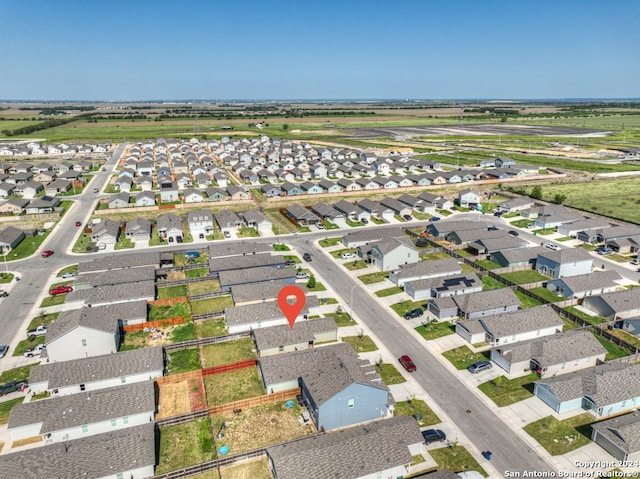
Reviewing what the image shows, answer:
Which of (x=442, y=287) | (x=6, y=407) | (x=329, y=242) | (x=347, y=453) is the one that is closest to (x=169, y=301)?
(x=6, y=407)

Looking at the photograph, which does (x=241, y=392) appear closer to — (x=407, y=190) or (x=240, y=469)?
(x=240, y=469)

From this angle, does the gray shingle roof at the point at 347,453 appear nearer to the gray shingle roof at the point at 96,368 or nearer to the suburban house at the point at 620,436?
the suburban house at the point at 620,436

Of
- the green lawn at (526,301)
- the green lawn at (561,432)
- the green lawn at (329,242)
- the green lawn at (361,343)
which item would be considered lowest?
the green lawn at (561,432)

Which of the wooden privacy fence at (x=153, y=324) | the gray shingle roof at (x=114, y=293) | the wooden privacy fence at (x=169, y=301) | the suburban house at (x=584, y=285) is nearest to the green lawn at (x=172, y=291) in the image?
the wooden privacy fence at (x=169, y=301)

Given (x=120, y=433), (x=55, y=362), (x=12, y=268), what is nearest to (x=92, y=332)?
(x=55, y=362)

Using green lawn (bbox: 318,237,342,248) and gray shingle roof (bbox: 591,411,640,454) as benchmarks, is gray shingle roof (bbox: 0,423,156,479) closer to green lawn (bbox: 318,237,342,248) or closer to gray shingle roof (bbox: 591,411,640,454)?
gray shingle roof (bbox: 591,411,640,454)
